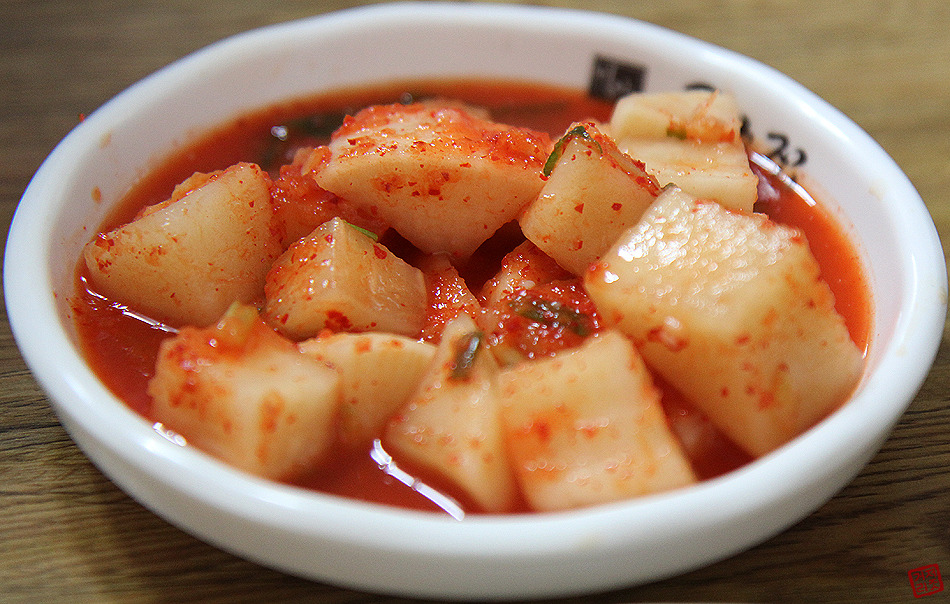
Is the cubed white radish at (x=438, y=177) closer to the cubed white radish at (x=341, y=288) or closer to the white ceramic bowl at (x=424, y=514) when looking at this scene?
the cubed white radish at (x=341, y=288)

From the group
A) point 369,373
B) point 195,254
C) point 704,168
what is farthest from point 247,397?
point 704,168

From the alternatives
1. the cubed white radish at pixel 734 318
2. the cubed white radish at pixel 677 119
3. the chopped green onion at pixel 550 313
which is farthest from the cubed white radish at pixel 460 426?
the cubed white radish at pixel 677 119

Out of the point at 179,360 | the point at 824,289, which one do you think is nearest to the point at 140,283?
the point at 179,360

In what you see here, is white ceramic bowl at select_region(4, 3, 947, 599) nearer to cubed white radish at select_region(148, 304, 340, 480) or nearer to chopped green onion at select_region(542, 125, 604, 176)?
cubed white radish at select_region(148, 304, 340, 480)

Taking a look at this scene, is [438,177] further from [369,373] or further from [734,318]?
[734,318]

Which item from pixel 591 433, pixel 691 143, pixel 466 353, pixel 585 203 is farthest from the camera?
pixel 691 143

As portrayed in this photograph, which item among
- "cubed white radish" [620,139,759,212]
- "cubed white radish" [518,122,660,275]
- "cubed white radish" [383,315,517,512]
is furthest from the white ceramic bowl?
"cubed white radish" [518,122,660,275]

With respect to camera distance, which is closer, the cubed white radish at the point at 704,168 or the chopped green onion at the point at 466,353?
the chopped green onion at the point at 466,353
